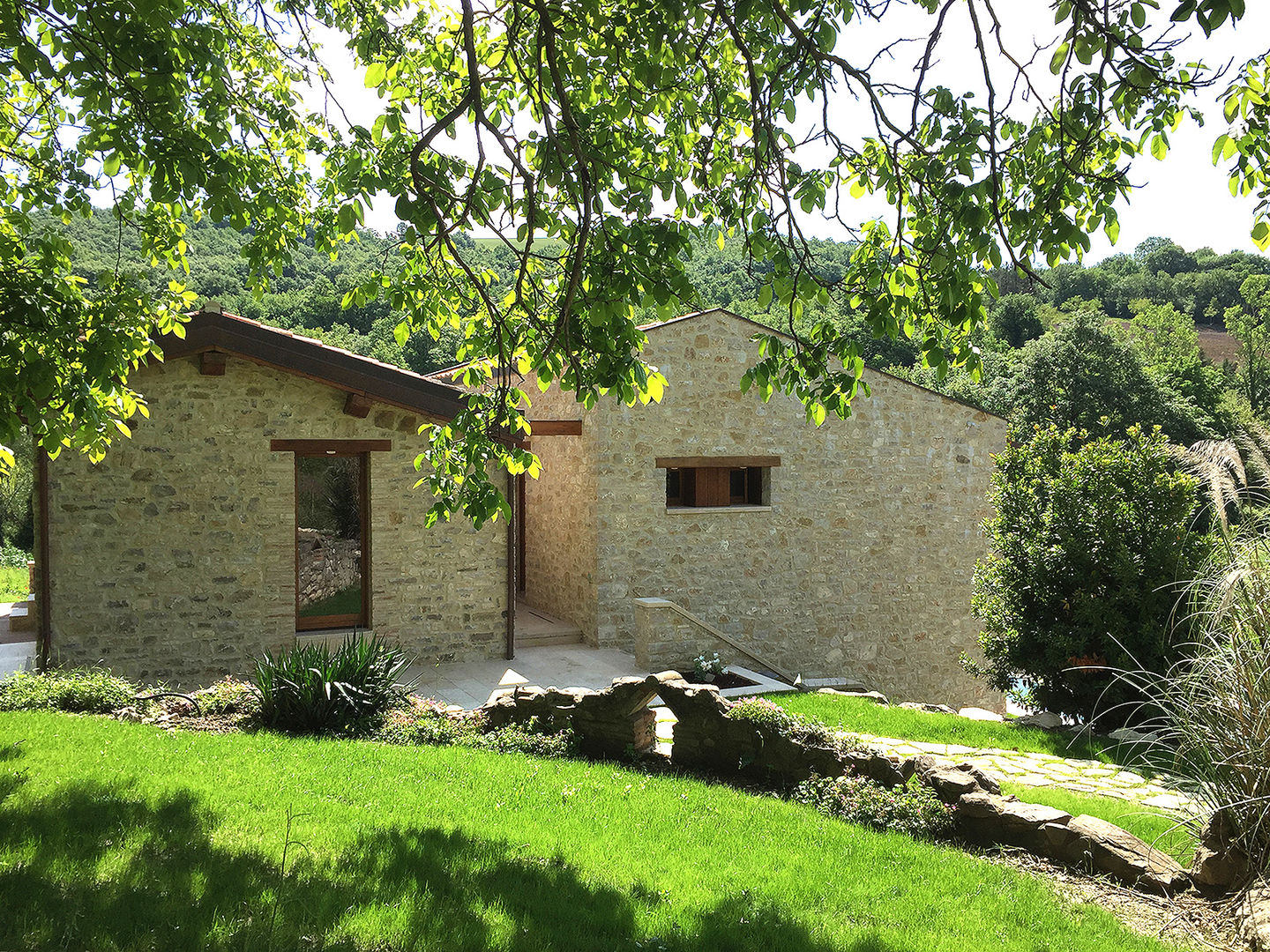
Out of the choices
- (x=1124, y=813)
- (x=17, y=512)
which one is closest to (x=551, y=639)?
(x=1124, y=813)

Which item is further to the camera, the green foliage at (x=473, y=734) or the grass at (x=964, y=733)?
the green foliage at (x=473, y=734)

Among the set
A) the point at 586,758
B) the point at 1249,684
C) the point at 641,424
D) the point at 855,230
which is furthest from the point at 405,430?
the point at 1249,684

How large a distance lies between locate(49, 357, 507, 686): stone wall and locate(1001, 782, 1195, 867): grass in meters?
6.95

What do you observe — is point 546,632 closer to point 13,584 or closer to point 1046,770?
point 1046,770

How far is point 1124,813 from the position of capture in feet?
18.5

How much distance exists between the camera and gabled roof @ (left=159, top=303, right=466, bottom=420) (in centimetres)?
897

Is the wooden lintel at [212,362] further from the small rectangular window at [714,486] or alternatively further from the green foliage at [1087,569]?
the green foliage at [1087,569]

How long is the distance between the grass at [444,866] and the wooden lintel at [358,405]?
15.4 ft

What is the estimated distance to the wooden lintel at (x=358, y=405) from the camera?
1000 centimetres

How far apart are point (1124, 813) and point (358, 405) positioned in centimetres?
801

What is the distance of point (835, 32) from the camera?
163 inches

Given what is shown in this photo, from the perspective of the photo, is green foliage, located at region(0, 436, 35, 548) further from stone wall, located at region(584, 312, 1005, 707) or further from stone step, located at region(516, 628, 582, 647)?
stone wall, located at region(584, 312, 1005, 707)

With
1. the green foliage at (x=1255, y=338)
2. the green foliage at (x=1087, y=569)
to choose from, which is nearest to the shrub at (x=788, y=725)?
the green foliage at (x=1087, y=569)

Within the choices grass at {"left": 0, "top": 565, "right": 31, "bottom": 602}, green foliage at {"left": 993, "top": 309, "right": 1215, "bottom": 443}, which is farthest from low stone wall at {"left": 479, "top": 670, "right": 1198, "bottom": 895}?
green foliage at {"left": 993, "top": 309, "right": 1215, "bottom": 443}
